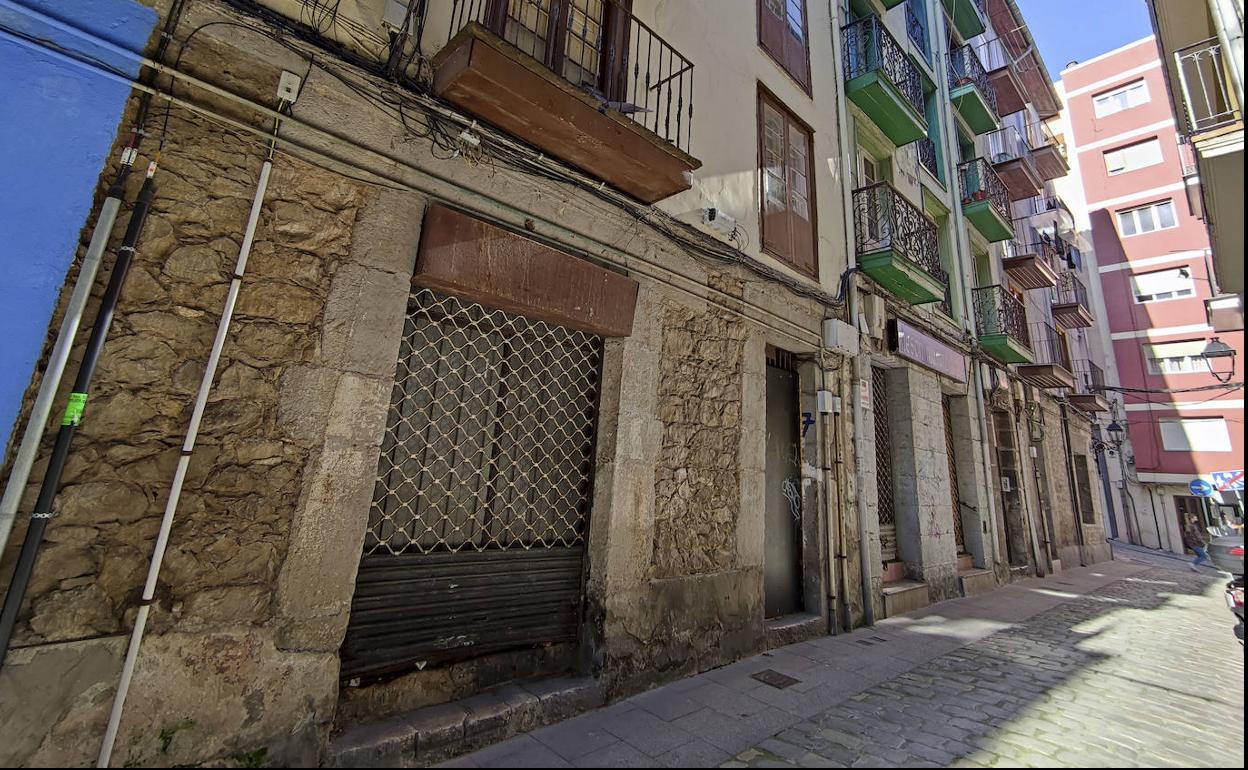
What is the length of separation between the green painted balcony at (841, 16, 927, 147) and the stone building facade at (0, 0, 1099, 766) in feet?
10.3

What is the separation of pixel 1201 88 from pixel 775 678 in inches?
315

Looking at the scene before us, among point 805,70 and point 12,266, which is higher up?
point 805,70

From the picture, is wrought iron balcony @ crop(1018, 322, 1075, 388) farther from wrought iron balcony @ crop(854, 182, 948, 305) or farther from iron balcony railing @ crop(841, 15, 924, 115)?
iron balcony railing @ crop(841, 15, 924, 115)

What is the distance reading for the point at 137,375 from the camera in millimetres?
2312

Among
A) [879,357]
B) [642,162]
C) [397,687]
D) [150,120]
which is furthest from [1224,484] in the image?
[150,120]

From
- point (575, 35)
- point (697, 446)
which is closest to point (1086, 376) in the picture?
point (697, 446)

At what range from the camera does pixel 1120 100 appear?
24.0 meters

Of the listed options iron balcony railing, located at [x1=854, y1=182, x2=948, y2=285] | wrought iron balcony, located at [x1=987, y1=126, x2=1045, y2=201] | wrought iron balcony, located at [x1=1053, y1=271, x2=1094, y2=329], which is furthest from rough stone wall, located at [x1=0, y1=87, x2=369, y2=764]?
wrought iron balcony, located at [x1=1053, y1=271, x2=1094, y2=329]

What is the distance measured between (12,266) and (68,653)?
157 centimetres

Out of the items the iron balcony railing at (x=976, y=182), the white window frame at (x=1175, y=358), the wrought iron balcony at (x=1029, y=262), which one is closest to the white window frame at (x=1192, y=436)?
the white window frame at (x=1175, y=358)

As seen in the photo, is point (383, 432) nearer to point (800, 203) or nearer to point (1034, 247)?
point (800, 203)

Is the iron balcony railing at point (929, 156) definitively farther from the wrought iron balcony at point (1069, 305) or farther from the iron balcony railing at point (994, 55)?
the wrought iron balcony at point (1069, 305)

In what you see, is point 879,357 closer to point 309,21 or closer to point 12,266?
point 309,21

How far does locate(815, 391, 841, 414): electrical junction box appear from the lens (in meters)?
5.93
